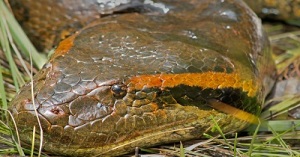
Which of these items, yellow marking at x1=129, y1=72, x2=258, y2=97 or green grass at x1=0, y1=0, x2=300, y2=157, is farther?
green grass at x1=0, y1=0, x2=300, y2=157

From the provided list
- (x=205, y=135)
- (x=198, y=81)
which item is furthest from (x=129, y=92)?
(x=205, y=135)

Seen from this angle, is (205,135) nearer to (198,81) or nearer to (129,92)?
(198,81)

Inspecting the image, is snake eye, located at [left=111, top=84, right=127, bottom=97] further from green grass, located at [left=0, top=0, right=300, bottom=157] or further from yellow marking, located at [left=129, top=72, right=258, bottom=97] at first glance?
green grass, located at [left=0, top=0, right=300, bottom=157]

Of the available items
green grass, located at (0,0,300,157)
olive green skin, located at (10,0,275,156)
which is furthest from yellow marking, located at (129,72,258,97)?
green grass, located at (0,0,300,157)

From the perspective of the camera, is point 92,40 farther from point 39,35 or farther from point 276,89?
point 276,89

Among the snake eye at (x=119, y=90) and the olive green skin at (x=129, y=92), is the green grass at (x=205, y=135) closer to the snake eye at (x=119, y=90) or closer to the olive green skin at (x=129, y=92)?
the olive green skin at (x=129, y=92)

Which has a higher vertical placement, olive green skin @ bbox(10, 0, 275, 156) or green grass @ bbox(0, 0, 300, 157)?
olive green skin @ bbox(10, 0, 275, 156)
